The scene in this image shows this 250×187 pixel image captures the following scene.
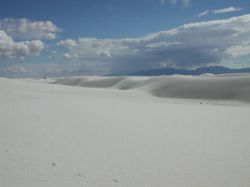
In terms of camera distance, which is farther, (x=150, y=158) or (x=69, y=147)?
(x=69, y=147)

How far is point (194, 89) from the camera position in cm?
5897

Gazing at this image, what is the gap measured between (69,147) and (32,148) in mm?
935

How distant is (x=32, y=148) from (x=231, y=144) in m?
5.76

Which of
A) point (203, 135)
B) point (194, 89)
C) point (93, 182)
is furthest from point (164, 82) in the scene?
point (93, 182)

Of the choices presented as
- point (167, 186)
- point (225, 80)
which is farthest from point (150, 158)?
point (225, 80)

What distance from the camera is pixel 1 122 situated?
872 centimetres

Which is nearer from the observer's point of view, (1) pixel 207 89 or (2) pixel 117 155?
(2) pixel 117 155

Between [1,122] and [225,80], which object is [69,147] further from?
[225,80]

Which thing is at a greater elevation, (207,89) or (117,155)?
(207,89)

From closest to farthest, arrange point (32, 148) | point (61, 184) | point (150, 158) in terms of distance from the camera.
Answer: point (61, 184)
point (150, 158)
point (32, 148)

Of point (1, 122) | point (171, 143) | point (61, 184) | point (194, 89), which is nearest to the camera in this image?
point (61, 184)

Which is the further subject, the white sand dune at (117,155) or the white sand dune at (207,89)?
the white sand dune at (207,89)

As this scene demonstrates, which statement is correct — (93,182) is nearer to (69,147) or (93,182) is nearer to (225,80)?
(69,147)

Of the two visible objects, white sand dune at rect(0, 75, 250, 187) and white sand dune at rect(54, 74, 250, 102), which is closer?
white sand dune at rect(0, 75, 250, 187)
